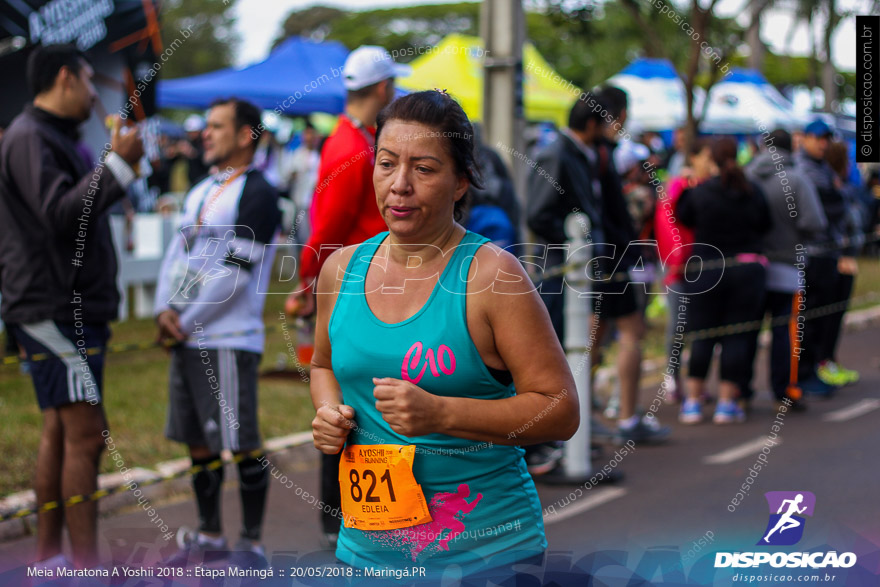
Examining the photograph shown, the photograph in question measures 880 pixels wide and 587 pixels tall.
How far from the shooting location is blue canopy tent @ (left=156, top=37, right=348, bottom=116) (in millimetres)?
15188

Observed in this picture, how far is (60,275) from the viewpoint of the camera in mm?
3979

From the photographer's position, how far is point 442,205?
2271 mm

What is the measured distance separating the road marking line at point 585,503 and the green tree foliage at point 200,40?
40.2m

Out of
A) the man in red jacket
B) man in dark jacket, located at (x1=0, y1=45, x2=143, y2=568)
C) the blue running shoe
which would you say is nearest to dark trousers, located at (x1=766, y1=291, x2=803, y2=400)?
the blue running shoe

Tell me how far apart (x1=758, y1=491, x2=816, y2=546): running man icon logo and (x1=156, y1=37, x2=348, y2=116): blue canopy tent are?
1102 centimetres

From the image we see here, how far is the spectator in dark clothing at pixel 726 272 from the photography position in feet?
23.5

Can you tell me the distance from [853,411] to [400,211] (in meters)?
6.35

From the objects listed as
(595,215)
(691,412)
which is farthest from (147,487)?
(691,412)

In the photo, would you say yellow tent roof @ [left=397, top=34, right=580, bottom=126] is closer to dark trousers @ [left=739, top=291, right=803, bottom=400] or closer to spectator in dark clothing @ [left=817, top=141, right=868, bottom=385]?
spectator in dark clothing @ [left=817, top=141, right=868, bottom=385]

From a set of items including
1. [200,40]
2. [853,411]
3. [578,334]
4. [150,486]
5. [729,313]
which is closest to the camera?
[150,486]

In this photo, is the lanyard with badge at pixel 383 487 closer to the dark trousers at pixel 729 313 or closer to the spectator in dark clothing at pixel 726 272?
the spectator in dark clothing at pixel 726 272

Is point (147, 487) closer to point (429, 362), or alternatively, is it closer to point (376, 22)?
point (429, 362)

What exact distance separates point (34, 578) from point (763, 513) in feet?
11.0

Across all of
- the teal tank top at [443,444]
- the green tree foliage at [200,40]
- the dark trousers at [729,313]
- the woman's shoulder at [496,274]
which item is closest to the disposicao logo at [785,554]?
the teal tank top at [443,444]
